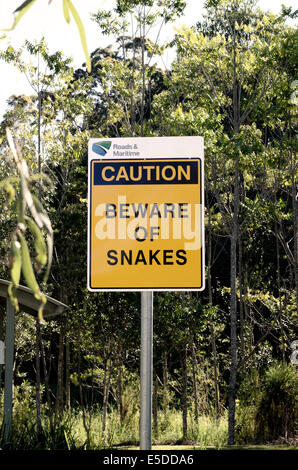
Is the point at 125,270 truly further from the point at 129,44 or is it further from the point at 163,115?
the point at 129,44

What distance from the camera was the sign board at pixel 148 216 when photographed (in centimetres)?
308

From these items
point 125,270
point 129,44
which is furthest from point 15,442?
point 129,44

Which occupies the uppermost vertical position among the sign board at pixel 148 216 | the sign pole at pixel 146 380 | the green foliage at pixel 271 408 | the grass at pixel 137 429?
the sign board at pixel 148 216

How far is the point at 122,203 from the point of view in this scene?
3.10 metres

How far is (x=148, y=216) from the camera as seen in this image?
3109 millimetres

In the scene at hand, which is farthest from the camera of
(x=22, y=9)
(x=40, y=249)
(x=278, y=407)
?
(x=278, y=407)

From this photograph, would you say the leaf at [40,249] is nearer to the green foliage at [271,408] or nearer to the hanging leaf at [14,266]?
the hanging leaf at [14,266]

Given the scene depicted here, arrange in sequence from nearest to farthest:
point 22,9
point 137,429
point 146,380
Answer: point 22,9, point 146,380, point 137,429

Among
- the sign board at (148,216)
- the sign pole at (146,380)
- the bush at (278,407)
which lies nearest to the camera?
the sign pole at (146,380)

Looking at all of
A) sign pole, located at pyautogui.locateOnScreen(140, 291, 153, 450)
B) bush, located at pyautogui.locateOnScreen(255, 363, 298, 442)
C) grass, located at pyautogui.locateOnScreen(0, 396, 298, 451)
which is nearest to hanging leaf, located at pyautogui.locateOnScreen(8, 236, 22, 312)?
sign pole, located at pyautogui.locateOnScreen(140, 291, 153, 450)

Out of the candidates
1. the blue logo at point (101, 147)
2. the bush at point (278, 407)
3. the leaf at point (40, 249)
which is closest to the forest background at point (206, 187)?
the bush at point (278, 407)

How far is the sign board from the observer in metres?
3.08

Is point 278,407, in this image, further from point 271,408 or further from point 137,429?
point 137,429

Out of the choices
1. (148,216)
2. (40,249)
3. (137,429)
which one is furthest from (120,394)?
(40,249)
